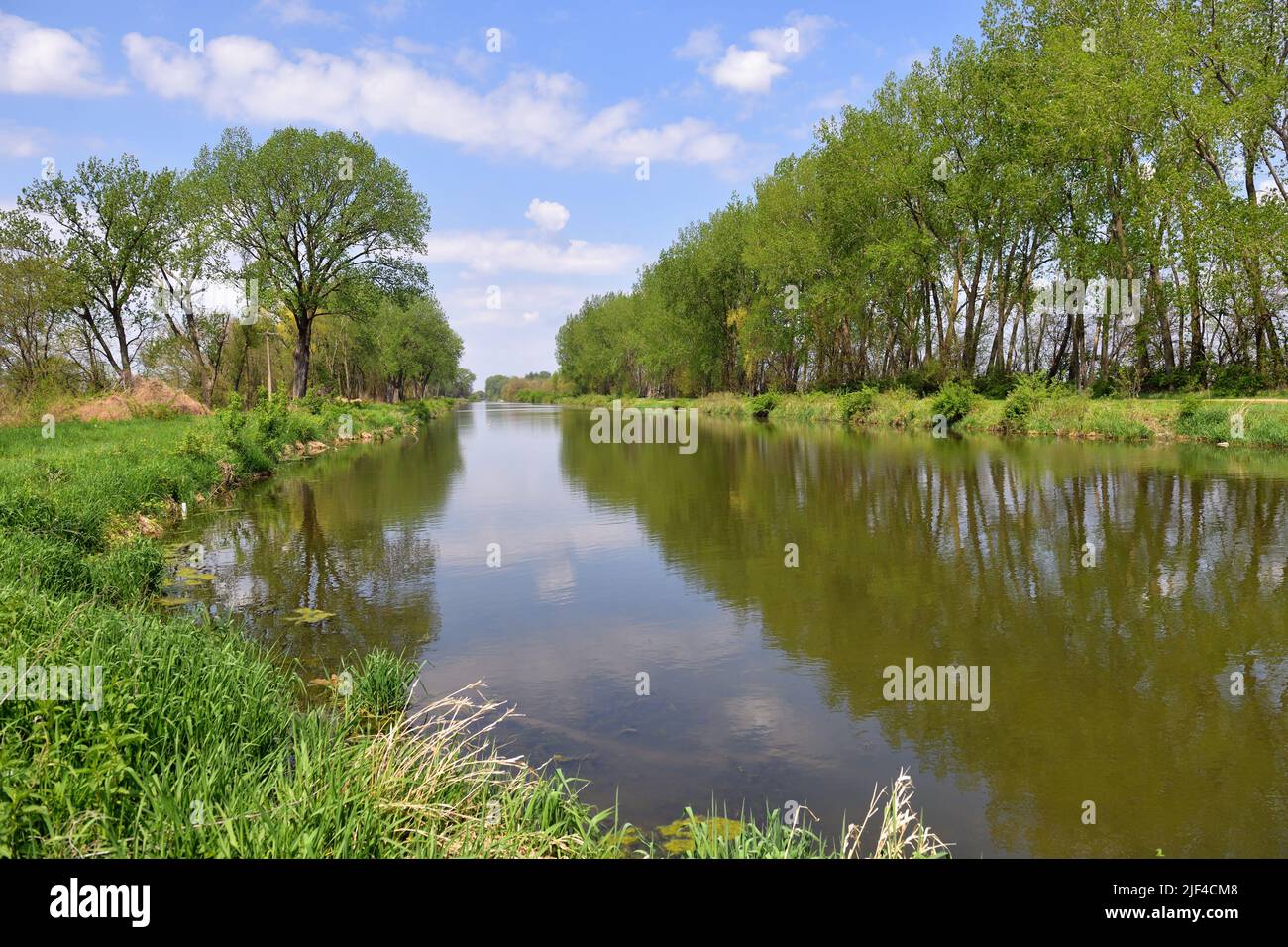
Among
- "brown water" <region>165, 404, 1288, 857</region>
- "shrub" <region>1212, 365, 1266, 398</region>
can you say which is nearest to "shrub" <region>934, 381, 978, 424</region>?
"shrub" <region>1212, 365, 1266, 398</region>

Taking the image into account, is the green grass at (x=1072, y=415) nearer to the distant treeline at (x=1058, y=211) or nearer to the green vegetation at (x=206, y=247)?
the distant treeline at (x=1058, y=211)

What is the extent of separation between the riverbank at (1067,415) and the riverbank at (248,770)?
94.0 ft

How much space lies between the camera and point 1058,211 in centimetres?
4062

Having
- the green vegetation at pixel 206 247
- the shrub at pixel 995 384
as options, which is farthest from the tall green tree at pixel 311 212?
the shrub at pixel 995 384

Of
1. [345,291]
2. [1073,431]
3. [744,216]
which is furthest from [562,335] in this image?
[1073,431]

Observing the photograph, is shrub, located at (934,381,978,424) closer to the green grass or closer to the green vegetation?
the green grass

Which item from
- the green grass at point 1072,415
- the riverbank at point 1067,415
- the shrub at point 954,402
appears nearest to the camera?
the riverbank at point 1067,415

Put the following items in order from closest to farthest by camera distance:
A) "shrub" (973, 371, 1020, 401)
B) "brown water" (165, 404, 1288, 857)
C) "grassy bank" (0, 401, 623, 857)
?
"grassy bank" (0, 401, 623, 857) → "brown water" (165, 404, 1288, 857) → "shrub" (973, 371, 1020, 401)

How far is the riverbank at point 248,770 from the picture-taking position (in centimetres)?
377

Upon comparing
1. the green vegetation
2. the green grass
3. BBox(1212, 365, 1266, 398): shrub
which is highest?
the green vegetation

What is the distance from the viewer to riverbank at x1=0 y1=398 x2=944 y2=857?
3.77m

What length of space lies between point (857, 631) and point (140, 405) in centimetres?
3504

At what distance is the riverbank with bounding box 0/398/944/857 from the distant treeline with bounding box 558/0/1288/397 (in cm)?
3531
